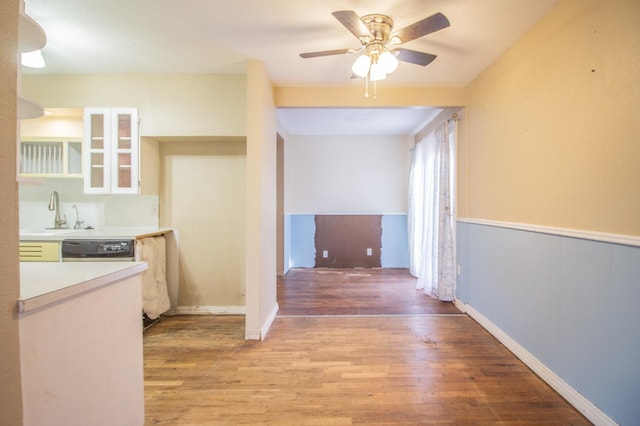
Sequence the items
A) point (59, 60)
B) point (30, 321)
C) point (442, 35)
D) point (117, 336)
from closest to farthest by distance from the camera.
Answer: point (30, 321)
point (117, 336)
point (442, 35)
point (59, 60)

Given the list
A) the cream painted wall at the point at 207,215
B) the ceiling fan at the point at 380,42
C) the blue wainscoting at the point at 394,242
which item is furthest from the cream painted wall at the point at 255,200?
the blue wainscoting at the point at 394,242

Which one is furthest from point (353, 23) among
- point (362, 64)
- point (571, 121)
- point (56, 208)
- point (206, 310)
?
point (56, 208)

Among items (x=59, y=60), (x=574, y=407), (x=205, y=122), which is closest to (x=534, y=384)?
(x=574, y=407)

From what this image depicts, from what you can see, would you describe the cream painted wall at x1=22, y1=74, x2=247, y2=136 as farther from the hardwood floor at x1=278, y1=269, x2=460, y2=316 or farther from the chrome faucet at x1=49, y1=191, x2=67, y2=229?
the hardwood floor at x1=278, y1=269, x2=460, y2=316

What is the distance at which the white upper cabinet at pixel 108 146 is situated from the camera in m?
2.65

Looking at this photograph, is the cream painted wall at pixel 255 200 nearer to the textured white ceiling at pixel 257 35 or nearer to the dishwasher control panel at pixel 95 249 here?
the textured white ceiling at pixel 257 35

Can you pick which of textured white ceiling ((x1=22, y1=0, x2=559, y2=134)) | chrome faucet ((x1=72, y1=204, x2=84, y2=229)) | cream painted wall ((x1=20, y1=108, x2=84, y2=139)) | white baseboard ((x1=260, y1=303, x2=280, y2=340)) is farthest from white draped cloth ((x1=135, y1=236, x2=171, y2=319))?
textured white ceiling ((x1=22, y1=0, x2=559, y2=134))

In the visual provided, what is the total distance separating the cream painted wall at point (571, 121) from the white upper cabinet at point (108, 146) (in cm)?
344

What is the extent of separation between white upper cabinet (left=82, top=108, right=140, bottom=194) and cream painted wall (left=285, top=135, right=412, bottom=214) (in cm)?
279

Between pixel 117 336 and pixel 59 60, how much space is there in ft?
8.82

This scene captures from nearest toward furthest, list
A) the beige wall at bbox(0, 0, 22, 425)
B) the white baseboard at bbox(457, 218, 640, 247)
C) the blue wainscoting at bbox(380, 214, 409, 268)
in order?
1. the beige wall at bbox(0, 0, 22, 425)
2. the white baseboard at bbox(457, 218, 640, 247)
3. the blue wainscoting at bbox(380, 214, 409, 268)

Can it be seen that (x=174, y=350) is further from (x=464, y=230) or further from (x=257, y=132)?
(x=464, y=230)

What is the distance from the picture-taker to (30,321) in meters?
0.84

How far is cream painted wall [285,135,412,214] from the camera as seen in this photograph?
5.16m
